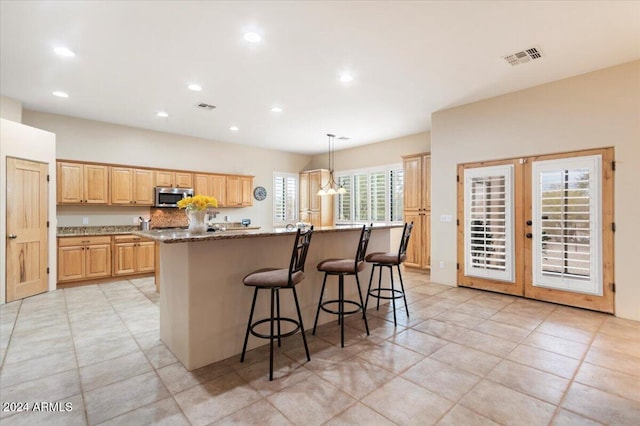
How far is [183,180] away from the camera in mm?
6672

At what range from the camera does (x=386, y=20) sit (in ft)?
9.21

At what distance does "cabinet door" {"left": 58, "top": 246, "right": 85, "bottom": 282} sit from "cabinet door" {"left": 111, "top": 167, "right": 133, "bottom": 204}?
1.06 m

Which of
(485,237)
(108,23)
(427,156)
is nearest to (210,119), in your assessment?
(108,23)

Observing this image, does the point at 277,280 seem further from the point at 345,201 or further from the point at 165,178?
the point at 345,201

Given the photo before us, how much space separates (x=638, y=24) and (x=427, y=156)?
11.6ft

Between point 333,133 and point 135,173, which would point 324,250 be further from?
point 135,173

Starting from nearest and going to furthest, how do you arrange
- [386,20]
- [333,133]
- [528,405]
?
[528,405]
[386,20]
[333,133]

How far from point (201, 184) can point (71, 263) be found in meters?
2.77

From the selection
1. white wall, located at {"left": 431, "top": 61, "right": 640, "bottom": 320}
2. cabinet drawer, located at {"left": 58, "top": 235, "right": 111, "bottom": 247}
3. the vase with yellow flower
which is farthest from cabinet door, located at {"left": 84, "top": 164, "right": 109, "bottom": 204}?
white wall, located at {"left": 431, "top": 61, "right": 640, "bottom": 320}

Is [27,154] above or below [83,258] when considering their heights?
above

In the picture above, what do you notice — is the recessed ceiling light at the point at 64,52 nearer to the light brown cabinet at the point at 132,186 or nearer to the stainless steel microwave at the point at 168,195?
the light brown cabinet at the point at 132,186

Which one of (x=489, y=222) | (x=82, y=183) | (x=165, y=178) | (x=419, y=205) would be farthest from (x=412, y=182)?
(x=82, y=183)

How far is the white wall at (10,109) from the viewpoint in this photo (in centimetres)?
459

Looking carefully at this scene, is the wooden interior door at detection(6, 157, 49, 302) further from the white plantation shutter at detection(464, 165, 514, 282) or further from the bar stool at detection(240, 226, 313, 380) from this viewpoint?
the white plantation shutter at detection(464, 165, 514, 282)
